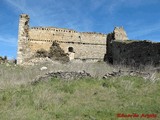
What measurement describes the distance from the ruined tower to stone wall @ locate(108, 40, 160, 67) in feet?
28.7

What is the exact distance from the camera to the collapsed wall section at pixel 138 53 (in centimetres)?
1711

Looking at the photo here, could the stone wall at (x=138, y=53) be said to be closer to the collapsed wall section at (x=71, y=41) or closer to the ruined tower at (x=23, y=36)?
the collapsed wall section at (x=71, y=41)

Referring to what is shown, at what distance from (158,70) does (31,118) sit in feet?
28.2

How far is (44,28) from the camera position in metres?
28.3

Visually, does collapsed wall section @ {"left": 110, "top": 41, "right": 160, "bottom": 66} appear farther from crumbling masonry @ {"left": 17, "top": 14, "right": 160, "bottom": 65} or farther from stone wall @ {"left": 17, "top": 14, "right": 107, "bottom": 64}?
stone wall @ {"left": 17, "top": 14, "right": 107, "bottom": 64}

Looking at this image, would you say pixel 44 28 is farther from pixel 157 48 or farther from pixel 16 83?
pixel 16 83

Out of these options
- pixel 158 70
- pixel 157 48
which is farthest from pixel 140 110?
pixel 157 48

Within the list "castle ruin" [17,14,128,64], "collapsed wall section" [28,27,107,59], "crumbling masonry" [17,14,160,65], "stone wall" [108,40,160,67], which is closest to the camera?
"stone wall" [108,40,160,67]

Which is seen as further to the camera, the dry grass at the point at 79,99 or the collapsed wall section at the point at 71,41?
the collapsed wall section at the point at 71,41

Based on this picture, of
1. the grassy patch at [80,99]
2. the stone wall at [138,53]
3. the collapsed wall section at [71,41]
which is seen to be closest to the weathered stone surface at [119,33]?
the collapsed wall section at [71,41]

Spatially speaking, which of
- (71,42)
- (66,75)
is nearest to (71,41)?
(71,42)

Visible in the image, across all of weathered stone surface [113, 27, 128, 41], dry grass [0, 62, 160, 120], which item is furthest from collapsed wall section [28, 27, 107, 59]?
dry grass [0, 62, 160, 120]

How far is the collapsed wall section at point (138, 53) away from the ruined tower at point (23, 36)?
874cm

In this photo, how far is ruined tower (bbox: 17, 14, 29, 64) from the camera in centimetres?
2612
